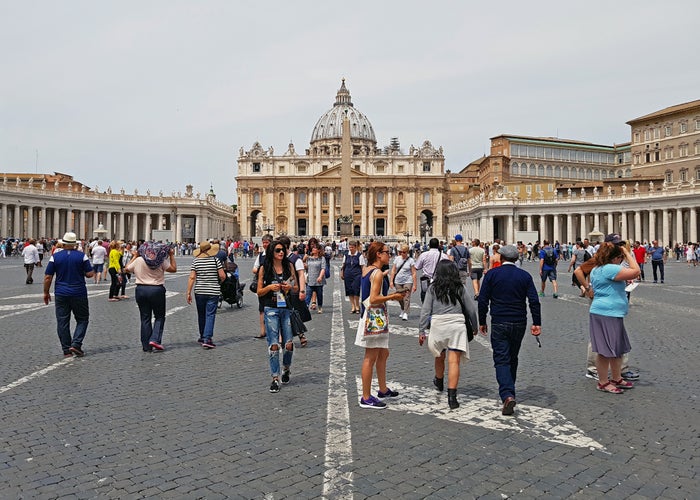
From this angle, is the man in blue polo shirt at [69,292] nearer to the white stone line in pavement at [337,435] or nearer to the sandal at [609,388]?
the white stone line in pavement at [337,435]

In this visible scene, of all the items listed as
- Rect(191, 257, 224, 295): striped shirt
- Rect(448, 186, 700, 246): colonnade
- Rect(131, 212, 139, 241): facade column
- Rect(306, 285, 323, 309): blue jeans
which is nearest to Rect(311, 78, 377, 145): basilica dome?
Rect(448, 186, 700, 246): colonnade

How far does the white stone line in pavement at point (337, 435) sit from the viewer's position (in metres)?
3.57

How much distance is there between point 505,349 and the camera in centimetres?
510

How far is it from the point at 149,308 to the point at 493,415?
195 inches

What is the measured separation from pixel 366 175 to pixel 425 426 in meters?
91.3

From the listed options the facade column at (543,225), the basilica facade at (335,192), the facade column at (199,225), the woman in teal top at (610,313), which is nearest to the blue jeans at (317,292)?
the woman in teal top at (610,313)

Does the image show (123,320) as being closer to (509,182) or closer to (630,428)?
(630,428)

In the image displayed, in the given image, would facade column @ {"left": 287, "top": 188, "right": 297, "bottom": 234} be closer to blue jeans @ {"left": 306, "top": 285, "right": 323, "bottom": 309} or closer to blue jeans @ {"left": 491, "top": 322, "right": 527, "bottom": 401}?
blue jeans @ {"left": 306, "top": 285, "right": 323, "bottom": 309}

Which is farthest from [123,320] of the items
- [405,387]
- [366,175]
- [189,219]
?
[366,175]

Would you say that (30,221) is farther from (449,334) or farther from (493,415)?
(493,415)

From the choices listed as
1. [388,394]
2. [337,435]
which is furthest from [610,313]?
[337,435]

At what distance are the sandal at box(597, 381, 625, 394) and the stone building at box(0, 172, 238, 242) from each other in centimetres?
5147

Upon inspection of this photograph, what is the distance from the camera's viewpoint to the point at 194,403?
5340mm

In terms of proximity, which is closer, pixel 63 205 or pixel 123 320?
pixel 123 320
